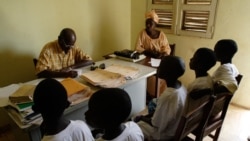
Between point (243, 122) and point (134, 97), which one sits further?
point (243, 122)

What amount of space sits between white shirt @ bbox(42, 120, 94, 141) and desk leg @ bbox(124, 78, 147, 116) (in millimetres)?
786

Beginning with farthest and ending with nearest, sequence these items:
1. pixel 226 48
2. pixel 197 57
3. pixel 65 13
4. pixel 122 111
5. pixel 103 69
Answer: pixel 65 13
pixel 103 69
pixel 226 48
pixel 197 57
pixel 122 111

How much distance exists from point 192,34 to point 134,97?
1533 mm

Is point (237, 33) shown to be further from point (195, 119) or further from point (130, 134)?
point (130, 134)

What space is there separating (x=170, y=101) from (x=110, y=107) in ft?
1.77

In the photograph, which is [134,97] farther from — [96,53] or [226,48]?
[96,53]

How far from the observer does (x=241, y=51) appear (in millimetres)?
2482

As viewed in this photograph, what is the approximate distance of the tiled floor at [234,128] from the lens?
6.88ft

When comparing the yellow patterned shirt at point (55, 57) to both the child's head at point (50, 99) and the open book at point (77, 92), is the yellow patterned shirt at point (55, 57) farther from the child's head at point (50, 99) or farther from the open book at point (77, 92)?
the child's head at point (50, 99)

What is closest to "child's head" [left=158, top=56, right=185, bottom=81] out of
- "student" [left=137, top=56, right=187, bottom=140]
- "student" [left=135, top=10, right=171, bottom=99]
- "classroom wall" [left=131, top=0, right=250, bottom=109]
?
"student" [left=137, top=56, right=187, bottom=140]

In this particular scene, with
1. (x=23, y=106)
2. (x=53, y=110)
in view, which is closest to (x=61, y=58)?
(x=23, y=106)

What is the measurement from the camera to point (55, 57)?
207 centimetres

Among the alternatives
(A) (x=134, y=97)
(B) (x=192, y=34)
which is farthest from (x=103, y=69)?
(B) (x=192, y=34)

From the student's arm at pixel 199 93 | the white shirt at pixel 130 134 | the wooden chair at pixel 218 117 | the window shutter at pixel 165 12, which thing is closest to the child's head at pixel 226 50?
the wooden chair at pixel 218 117
